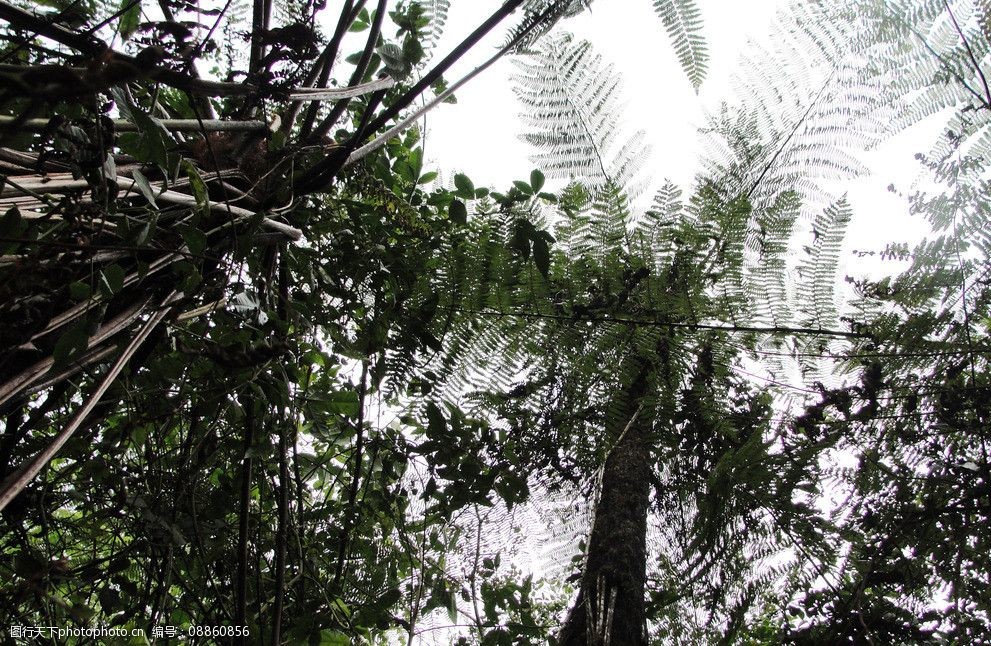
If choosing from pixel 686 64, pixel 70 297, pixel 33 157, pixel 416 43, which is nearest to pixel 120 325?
pixel 70 297

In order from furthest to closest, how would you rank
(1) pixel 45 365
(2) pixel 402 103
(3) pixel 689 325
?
(3) pixel 689 325
(2) pixel 402 103
(1) pixel 45 365

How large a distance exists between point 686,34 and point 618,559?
1.37m

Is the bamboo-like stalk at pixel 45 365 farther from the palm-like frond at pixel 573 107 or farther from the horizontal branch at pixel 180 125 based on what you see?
the palm-like frond at pixel 573 107

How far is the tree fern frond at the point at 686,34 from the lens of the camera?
149 centimetres

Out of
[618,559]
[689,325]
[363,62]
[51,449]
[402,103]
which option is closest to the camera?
[51,449]

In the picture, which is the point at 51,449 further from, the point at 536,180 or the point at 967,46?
the point at 967,46

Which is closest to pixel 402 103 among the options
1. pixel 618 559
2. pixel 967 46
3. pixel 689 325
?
pixel 689 325

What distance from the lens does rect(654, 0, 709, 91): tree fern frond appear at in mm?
1490

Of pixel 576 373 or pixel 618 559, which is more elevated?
pixel 576 373

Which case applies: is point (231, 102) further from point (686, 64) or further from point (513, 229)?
point (686, 64)

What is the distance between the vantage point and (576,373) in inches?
74.8

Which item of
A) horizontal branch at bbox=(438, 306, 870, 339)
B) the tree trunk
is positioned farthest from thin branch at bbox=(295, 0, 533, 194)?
the tree trunk

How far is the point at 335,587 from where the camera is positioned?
5.99ft

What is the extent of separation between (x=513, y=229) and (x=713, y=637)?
1.54 m
